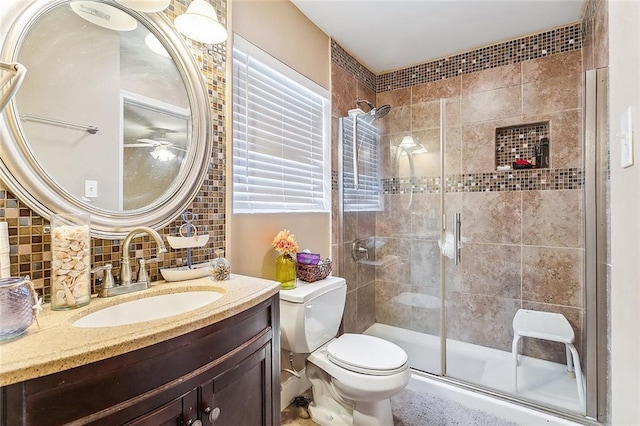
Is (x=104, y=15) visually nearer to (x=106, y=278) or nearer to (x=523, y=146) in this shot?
(x=106, y=278)

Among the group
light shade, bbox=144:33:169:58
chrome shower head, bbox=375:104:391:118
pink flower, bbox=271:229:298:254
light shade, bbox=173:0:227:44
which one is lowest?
pink flower, bbox=271:229:298:254

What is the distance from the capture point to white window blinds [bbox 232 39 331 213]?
1.60 metres

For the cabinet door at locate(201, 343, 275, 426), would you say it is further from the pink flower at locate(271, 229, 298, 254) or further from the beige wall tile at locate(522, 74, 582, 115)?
the beige wall tile at locate(522, 74, 582, 115)

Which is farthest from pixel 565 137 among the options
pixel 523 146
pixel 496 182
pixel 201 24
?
pixel 201 24

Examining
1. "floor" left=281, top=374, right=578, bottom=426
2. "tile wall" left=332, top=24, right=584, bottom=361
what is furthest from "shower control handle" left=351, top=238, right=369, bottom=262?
"floor" left=281, top=374, right=578, bottom=426

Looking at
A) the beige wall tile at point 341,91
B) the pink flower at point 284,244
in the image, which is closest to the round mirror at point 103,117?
the pink flower at point 284,244

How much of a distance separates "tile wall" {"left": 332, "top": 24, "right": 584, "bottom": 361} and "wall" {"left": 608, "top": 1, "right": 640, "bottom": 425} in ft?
5.04

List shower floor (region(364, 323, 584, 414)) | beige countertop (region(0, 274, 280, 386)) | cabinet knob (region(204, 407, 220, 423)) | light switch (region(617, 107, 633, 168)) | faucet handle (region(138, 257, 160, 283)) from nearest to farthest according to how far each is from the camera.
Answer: beige countertop (region(0, 274, 280, 386))
light switch (region(617, 107, 633, 168))
cabinet knob (region(204, 407, 220, 423))
faucet handle (region(138, 257, 160, 283))
shower floor (region(364, 323, 584, 414))

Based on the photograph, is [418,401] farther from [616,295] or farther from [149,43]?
[149,43]

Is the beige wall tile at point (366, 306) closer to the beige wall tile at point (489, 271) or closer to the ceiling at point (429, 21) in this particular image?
the beige wall tile at point (489, 271)

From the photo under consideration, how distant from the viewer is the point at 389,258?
Answer: 103 inches

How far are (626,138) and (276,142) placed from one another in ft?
5.03

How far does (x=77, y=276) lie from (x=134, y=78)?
77cm

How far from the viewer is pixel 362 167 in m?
2.53
